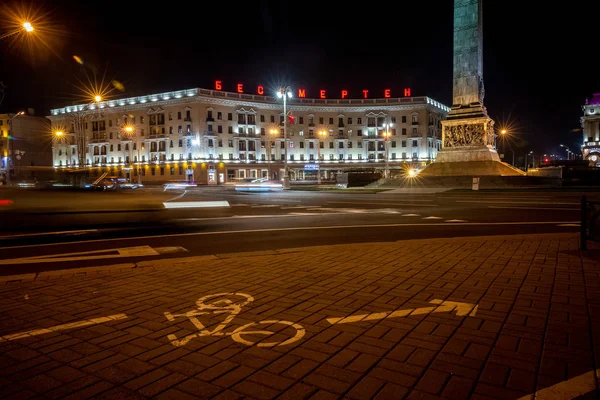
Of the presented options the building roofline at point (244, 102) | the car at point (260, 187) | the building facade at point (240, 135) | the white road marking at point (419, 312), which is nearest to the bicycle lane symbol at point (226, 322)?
the white road marking at point (419, 312)

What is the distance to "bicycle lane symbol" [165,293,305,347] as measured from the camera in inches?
145

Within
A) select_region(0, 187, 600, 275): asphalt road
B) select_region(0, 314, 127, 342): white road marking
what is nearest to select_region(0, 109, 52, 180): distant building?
select_region(0, 187, 600, 275): asphalt road

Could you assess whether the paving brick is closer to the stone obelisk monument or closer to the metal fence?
the metal fence

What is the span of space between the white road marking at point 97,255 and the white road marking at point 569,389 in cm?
684

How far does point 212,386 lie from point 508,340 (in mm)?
2514

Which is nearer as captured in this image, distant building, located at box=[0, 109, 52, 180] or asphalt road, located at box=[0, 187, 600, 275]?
asphalt road, located at box=[0, 187, 600, 275]

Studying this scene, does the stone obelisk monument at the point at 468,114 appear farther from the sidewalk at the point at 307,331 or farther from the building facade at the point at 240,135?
the building facade at the point at 240,135

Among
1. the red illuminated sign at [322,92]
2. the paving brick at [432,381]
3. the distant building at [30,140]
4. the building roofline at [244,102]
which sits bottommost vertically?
the paving brick at [432,381]

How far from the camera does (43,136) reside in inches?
4299

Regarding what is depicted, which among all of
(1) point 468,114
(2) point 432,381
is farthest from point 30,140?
(2) point 432,381

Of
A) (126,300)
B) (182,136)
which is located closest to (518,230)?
(126,300)

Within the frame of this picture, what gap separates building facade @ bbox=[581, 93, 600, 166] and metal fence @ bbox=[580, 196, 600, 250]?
110 m

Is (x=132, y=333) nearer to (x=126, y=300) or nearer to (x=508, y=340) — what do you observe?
(x=126, y=300)

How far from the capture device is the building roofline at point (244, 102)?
87812mm
